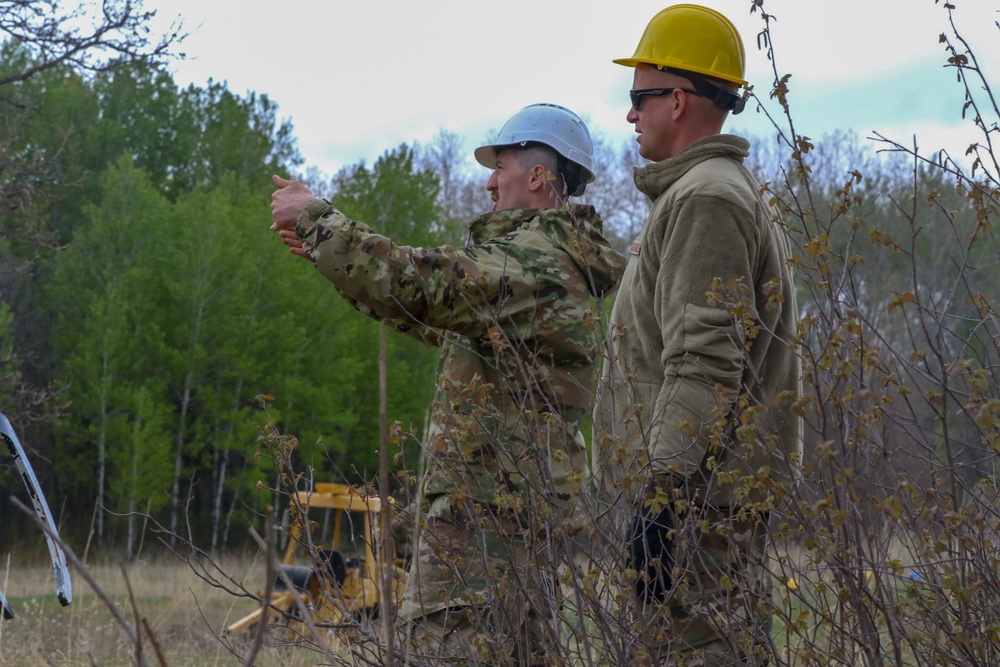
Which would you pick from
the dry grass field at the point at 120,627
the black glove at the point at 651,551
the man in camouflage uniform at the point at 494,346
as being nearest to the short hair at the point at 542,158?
the man in camouflage uniform at the point at 494,346

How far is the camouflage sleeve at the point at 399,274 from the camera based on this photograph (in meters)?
3.02

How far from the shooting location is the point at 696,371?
259cm

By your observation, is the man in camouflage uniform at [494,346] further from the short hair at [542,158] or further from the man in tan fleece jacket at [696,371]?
the man in tan fleece jacket at [696,371]

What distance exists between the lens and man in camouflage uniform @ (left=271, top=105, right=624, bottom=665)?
2.43 meters

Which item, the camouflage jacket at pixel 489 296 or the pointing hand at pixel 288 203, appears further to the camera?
the pointing hand at pixel 288 203

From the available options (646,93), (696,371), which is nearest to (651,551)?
(696,371)

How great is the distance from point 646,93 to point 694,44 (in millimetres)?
167

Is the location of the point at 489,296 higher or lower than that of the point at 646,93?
lower

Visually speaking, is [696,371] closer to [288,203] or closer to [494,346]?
[494,346]

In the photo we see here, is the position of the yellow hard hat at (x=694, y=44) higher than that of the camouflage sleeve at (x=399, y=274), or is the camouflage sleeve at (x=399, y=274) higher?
the yellow hard hat at (x=694, y=44)

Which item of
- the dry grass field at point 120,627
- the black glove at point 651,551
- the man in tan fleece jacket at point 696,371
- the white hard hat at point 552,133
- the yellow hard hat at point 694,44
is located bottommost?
the dry grass field at point 120,627

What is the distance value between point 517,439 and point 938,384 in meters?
1.34

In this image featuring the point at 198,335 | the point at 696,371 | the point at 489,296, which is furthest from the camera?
the point at 198,335

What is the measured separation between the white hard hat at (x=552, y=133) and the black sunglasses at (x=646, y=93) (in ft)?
1.60
